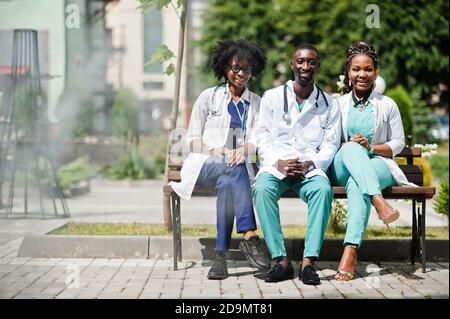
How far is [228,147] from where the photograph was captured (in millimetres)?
5660

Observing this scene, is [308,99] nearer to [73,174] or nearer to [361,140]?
[361,140]

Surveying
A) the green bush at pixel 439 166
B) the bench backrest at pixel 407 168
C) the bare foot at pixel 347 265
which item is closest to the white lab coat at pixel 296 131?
the bare foot at pixel 347 265

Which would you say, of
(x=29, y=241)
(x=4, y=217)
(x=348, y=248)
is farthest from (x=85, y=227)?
(x=348, y=248)

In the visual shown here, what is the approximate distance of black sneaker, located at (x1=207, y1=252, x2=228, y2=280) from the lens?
533 centimetres

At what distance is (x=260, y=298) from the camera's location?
4.65 metres

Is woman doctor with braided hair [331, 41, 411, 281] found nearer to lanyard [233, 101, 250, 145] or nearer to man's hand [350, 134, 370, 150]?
man's hand [350, 134, 370, 150]

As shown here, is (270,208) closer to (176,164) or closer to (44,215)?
(176,164)

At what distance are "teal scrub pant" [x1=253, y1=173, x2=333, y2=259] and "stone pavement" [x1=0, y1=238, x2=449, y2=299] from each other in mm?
243

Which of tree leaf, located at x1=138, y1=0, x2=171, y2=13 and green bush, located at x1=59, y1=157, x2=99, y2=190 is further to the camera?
green bush, located at x1=59, y1=157, x2=99, y2=190

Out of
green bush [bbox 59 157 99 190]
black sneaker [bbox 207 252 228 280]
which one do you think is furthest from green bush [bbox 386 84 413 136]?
green bush [bbox 59 157 99 190]

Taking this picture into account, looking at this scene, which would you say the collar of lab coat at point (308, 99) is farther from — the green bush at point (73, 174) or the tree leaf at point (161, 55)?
the green bush at point (73, 174)

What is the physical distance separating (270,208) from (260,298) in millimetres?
776

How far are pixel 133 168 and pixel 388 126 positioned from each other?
12015mm

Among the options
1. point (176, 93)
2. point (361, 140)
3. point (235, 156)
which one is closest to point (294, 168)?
point (235, 156)
